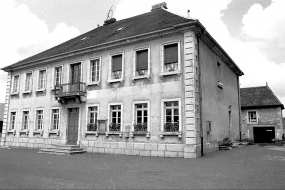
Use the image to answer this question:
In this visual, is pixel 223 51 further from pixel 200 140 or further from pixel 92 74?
pixel 92 74

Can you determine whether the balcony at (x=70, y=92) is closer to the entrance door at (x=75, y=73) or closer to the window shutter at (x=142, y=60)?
the entrance door at (x=75, y=73)

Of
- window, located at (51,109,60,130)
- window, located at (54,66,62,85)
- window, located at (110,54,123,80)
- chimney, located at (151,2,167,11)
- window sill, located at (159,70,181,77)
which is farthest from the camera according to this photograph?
chimney, located at (151,2,167,11)

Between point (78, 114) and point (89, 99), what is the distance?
1.36m

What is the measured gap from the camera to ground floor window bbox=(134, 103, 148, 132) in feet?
42.7

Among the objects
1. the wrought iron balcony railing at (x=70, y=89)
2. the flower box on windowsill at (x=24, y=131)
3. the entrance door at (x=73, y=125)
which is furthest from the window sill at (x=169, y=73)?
the flower box on windowsill at (x=24, y=131)

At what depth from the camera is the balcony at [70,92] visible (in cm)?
1527

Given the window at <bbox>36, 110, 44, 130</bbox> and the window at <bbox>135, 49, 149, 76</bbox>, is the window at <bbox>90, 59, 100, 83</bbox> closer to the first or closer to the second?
the window at <bbox>135, 49, 149, 76</bbox>

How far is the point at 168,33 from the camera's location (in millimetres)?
12750

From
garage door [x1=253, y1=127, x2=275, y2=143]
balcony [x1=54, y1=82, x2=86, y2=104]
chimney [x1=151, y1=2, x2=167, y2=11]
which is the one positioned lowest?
garage door [x1=253, y1=127, x2=275, y2=143]

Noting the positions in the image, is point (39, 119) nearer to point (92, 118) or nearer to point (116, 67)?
point (92, 118)

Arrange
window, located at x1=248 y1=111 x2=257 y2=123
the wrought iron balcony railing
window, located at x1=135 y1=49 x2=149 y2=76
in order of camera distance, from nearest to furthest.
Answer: window, located at x1=135 y1=49 x2=149 y2=76 → the wrought iron balcony railing → window, located at x1=248 y1=111 x2=257 y2=123

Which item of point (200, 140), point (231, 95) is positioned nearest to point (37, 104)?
point (200, 140)

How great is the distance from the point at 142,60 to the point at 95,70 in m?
3.52

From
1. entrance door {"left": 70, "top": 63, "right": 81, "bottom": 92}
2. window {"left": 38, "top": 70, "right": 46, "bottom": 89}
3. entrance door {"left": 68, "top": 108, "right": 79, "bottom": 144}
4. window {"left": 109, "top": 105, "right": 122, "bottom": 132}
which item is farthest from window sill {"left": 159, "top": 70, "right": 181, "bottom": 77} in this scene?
window {"left": 38, "top": 70, "right": 46, "bottom": 89}
